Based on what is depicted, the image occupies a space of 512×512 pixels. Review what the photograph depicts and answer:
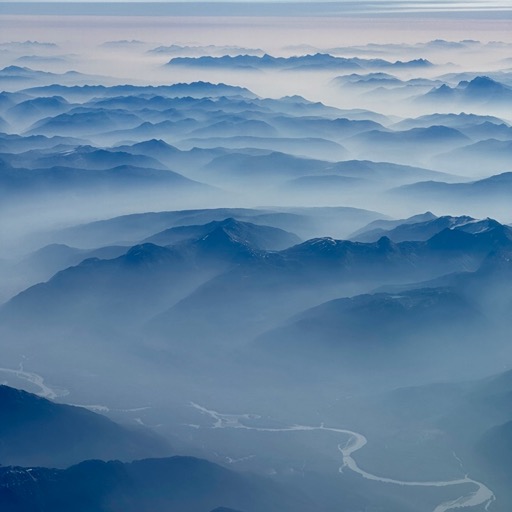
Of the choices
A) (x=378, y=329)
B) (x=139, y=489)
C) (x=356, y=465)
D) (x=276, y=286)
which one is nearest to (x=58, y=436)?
(x=139, y=489)

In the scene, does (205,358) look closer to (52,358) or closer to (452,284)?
(52,358)

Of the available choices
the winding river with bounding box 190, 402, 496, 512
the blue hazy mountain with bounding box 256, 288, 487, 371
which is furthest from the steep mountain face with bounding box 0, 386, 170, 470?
the blue hazy mountain with bounding box 256, 288, 487, 371

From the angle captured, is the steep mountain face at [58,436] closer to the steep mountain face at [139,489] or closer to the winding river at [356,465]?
the steep mountain face at [139,489]

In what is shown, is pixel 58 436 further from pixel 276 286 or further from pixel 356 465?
pixel 276 286

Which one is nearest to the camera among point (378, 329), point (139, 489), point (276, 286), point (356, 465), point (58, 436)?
point (139, 489)

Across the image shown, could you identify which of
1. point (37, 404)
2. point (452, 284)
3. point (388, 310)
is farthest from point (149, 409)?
point (452, 284)
